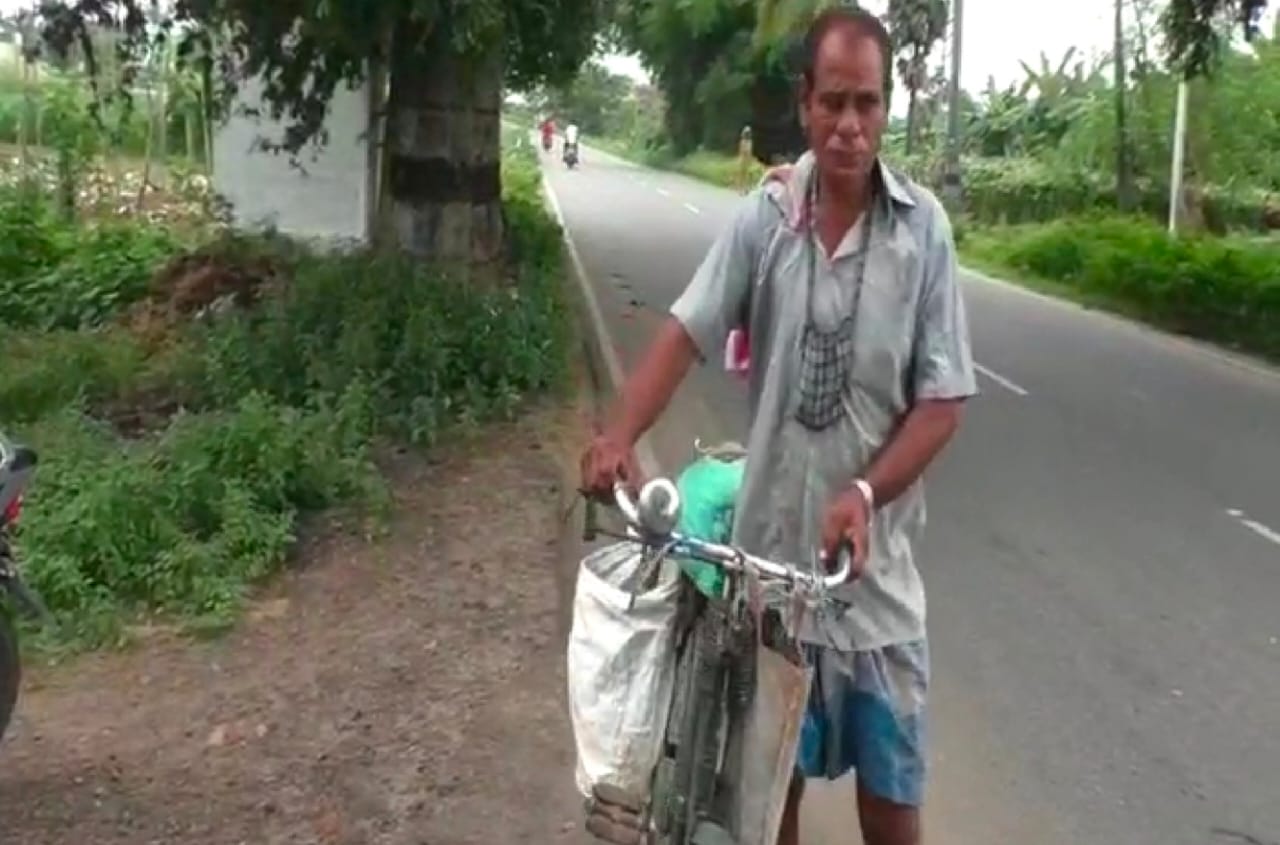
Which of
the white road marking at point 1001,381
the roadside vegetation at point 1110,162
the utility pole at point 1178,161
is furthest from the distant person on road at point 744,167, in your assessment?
the white road marking at point 1001,381

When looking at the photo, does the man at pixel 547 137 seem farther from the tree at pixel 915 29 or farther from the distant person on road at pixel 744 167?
the tree at pixel 915 29

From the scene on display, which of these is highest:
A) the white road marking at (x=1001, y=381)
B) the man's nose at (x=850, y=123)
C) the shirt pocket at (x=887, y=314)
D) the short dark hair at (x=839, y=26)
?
the short dark hair at (x=839, y=26)

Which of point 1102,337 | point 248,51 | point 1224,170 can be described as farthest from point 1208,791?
point 1224,170

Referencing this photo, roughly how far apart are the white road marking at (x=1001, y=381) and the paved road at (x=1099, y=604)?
0.03m

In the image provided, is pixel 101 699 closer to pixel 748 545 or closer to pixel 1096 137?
pixel 748 545

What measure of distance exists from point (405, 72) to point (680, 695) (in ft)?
34.1

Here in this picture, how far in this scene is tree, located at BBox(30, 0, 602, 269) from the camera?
12.3 meters

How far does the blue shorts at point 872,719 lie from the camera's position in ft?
11.7

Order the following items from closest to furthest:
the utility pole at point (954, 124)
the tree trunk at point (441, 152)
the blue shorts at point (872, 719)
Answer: the blue shorts at point (872, 719)
the tree trunk at point (441, 152)
the utility pole at point (954, 124)

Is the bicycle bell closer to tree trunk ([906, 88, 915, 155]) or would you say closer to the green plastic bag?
the green plastic bag

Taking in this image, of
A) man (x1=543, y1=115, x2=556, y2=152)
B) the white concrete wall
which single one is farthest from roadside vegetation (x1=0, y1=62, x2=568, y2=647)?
man (x1=543, y1=115, x2=556, y2=152)

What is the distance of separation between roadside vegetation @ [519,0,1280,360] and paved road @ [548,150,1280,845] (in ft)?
8.94

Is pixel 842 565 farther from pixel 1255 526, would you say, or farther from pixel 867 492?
pixel 1255 526

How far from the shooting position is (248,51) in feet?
44.3
